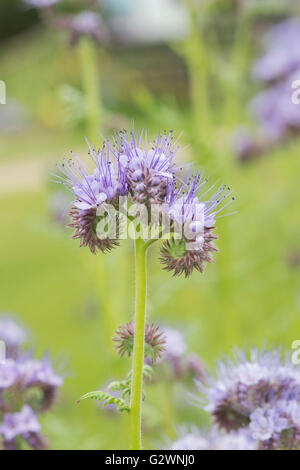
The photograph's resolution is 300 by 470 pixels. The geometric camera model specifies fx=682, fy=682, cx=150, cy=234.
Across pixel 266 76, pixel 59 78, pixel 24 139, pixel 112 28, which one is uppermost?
pixel 112 28

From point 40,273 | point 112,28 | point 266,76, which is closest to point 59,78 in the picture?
point 112,28

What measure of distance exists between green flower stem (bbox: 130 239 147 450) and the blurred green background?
8 centimetres

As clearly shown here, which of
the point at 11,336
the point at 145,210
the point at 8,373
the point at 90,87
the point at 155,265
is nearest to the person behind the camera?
the point at 145,210

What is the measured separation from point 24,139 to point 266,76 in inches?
Result: 180

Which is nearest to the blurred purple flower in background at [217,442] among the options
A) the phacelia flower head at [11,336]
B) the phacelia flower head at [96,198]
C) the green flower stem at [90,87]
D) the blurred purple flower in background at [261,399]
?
the blurred purple flower in background at [261,399]

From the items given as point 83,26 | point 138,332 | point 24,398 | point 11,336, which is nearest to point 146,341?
point 138,332

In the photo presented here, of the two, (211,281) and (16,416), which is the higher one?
(211,281)

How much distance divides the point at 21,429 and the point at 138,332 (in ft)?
0.88

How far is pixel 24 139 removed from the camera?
6.03m

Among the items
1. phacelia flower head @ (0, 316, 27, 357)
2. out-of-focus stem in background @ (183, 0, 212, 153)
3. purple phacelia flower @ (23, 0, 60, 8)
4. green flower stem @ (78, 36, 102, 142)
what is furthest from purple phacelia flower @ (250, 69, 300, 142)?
phacelia flower head @ (0, 316, 27, 357)

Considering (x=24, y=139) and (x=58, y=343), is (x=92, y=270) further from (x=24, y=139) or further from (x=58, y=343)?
(x=24, y=139)

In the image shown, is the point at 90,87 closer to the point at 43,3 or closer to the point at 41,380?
the point at 43,3

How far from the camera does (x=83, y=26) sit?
49.4 inches

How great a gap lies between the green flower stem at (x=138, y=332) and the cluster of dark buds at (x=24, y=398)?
22cm
